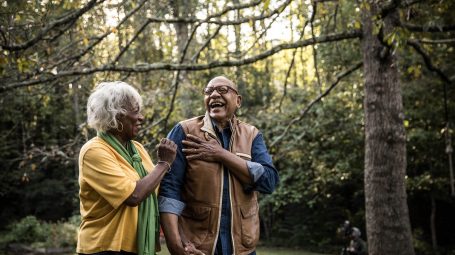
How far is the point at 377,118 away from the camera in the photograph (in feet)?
19.0

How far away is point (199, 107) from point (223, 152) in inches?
356

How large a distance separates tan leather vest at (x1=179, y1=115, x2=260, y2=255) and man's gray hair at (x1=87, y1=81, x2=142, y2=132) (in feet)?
1.23

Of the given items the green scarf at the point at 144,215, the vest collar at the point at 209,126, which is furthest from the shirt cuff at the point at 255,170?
the green scarf at the point at 144,215

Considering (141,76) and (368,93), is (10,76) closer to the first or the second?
(368,93)

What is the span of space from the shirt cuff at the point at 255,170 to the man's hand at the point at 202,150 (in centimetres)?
17

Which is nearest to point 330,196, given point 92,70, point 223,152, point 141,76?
point 141,76

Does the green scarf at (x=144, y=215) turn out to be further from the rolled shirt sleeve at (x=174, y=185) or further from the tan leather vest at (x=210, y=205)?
the tan leather vest at (x=210, y=205)

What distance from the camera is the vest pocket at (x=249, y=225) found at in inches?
113

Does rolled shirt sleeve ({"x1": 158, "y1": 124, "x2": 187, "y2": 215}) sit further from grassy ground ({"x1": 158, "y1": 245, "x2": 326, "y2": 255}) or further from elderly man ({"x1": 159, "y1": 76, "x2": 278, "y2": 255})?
grassy ground ({"x1": 158, "y1": 245, "x2": 326, "y2": 255})

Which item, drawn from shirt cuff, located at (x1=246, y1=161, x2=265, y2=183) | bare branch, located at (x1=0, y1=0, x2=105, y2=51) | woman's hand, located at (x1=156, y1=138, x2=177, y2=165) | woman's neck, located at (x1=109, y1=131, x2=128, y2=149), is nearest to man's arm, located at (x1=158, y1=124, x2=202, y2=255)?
woman's hand, located at (x1=156, y1=138, x2=177, y2=165)

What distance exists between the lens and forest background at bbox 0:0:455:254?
225 inches

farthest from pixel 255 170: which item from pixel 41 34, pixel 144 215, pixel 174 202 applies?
pixel 41 34

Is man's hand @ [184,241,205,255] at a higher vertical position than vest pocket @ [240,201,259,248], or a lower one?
lower

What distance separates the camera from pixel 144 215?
274cm
